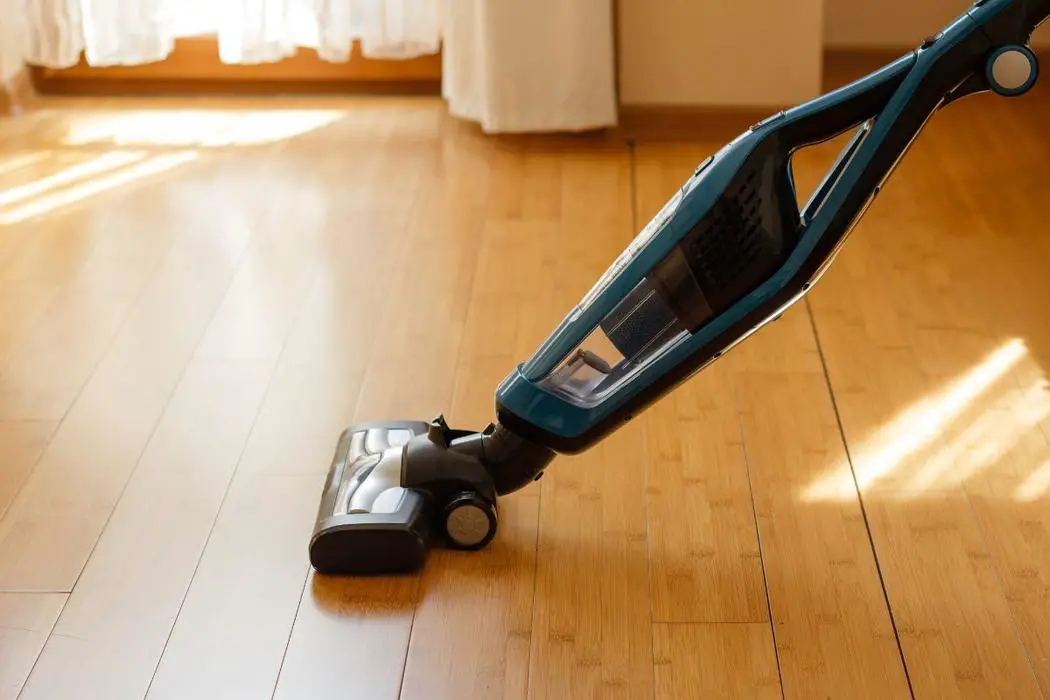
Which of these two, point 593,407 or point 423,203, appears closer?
point 593,407

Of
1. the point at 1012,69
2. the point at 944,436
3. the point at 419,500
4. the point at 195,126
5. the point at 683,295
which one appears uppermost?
the point at 1012,69

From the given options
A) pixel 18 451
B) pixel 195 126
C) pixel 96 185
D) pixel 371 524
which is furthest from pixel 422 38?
pixel 371 524

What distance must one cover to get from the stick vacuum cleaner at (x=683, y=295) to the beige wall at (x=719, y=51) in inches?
63.5

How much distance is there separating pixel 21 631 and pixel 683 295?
0.84 metres

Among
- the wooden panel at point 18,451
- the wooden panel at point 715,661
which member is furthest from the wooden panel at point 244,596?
the wooden panel at point 715,661

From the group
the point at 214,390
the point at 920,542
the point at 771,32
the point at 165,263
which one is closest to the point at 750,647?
the point at 920,542

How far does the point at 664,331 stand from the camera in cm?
149

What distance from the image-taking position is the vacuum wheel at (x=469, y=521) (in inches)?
64.8

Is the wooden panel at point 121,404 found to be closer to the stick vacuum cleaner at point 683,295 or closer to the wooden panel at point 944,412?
the stick vacuum cleaner at point 683,295

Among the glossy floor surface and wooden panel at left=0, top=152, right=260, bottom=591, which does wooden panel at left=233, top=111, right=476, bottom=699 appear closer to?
the glossy floor surface

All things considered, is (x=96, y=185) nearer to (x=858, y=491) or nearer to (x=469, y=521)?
(x=469, y=521)

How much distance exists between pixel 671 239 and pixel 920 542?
54cm

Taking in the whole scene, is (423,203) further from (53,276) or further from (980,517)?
(980,517)

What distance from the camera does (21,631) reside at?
5.15 ft
